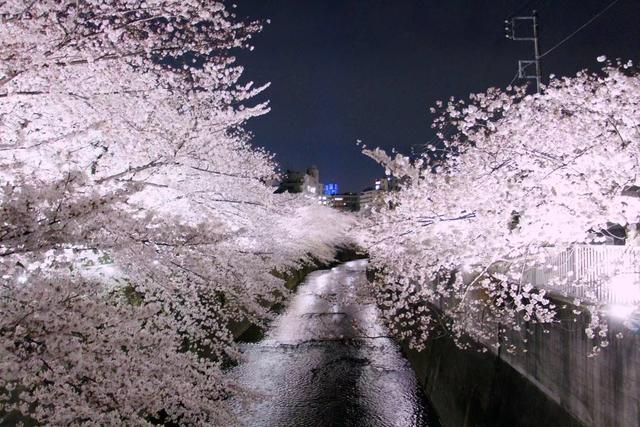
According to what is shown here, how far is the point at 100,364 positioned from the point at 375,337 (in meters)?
17.7

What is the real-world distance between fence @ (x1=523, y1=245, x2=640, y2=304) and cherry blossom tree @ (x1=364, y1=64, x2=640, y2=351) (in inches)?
10.3

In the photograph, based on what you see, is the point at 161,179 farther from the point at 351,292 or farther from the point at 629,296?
the point at 351,292

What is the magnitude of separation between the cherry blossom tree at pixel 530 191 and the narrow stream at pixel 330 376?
321 centimetres

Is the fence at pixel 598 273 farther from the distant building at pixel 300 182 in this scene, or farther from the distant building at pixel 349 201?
the distant building at pixel 349 201

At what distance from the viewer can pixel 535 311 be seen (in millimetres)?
8414

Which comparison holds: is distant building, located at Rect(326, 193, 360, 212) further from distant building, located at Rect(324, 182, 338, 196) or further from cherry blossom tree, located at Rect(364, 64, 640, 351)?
cherry blossom tree, located at Rect(364, 64, 640, 351)

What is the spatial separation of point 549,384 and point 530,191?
3.40 metres

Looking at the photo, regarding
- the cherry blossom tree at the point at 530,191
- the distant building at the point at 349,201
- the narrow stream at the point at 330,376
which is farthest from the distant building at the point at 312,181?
the cherry blossom tree at the point at 530,191

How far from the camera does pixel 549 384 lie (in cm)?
759

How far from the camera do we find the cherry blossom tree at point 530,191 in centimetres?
705

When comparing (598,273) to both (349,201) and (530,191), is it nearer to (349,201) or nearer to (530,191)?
(530,191)

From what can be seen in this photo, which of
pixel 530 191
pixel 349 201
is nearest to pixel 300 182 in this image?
pixel 349 201

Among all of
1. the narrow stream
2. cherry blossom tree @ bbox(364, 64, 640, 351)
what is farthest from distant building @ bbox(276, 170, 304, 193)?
cherry blossom tree @ bbox(364, 64, 640, 351)

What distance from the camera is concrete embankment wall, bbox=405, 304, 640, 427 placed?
568 cm
